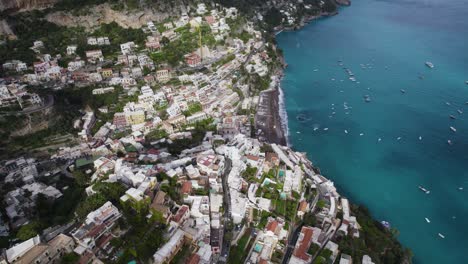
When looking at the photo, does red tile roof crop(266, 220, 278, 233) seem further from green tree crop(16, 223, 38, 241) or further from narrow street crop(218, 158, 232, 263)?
green tree crop(16, 223, 38, 241)

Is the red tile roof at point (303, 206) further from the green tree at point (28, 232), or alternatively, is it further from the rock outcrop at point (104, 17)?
the rock outcrop at point (104, 17)

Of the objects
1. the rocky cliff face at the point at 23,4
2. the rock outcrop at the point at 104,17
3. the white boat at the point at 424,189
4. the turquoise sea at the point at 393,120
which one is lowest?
the white boat at the point at 424,189

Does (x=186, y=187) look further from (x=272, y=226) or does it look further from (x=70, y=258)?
(x=70, y=258)

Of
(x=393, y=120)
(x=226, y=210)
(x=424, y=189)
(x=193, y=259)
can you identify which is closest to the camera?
(x=193, y=259)

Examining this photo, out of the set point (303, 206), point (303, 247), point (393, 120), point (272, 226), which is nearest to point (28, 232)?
point (272, 226)

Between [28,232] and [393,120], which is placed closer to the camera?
[28,232]

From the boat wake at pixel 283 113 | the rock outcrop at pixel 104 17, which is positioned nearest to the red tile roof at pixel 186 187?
the boat wake at pixel 283 113

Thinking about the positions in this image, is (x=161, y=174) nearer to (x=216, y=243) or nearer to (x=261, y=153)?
(x=216, y=243)
